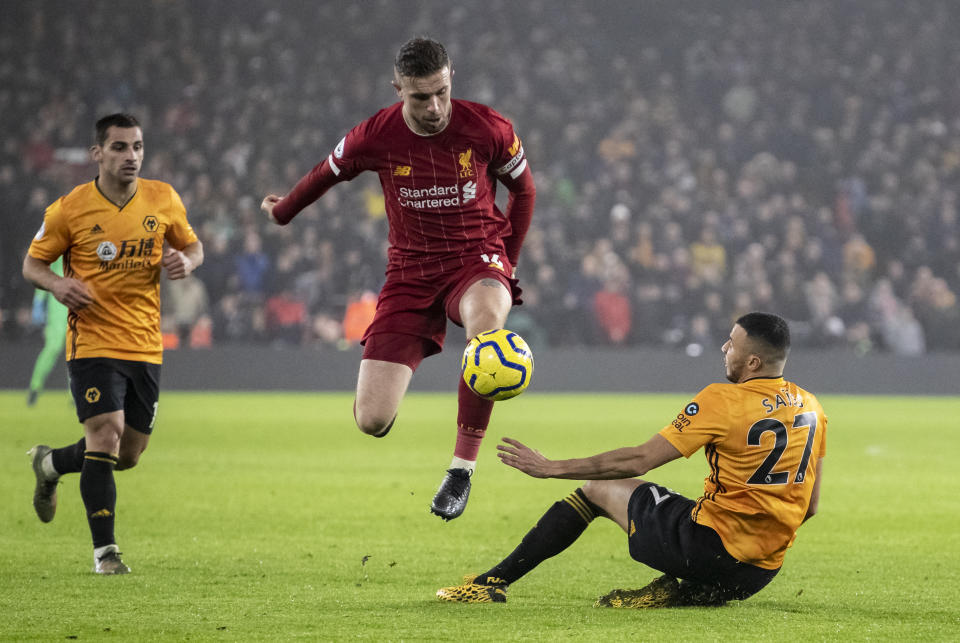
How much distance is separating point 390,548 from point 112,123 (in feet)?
8.39

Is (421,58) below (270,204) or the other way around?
the other way around

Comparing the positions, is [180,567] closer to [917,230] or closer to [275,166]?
[275,166]

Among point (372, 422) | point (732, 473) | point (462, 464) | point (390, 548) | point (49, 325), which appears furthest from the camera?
point (49, 325)

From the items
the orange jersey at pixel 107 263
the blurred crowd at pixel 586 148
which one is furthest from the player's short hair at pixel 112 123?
the blurred crowd at pixel 586 148

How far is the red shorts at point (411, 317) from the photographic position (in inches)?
232

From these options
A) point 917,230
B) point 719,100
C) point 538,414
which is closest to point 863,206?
point 917,230

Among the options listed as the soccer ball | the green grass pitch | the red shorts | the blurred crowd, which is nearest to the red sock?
the red shorts

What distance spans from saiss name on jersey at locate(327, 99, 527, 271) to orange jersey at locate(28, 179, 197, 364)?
42.3 inches

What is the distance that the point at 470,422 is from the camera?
5.71 meters

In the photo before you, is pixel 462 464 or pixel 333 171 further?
pixel 333 171

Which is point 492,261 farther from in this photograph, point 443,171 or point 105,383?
point 105,383

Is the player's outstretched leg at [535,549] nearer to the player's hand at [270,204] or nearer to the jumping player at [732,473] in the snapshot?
the jumping player at [732,473]

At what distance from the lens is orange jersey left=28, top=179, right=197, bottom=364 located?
596 cm

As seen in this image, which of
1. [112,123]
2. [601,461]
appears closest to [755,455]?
[601,461]
